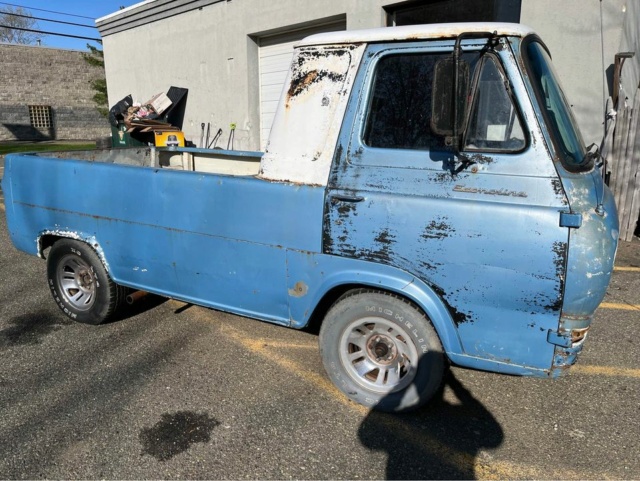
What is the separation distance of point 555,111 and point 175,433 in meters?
2.90

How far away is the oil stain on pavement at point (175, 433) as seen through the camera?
9.07 feet

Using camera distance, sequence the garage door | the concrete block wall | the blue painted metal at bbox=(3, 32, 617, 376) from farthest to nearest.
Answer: the concrete block wall → the garage door → the blue painted metal at bbox=(3, 32, 617, 376)

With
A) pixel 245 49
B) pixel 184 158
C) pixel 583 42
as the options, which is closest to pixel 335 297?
pixel 184 158

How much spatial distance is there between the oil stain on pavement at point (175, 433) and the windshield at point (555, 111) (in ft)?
8.32

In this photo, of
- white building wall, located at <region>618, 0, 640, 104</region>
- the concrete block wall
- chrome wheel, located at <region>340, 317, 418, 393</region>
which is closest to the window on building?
the concrete block wall

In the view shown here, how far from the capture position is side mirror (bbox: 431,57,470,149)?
2.41 m

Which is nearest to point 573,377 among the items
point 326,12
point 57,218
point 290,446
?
point 290,446

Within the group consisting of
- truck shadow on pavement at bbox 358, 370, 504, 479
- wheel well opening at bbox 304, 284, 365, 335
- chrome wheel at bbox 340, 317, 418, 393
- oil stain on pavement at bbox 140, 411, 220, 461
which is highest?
wheel well opening at bbox 304, 284, 365, 335

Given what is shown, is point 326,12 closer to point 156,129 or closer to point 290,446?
point 156,129

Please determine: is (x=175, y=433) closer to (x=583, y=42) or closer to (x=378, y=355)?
(x=378, y=355)

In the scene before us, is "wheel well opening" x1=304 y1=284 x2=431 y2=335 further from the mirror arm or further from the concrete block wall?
the concrete block wall

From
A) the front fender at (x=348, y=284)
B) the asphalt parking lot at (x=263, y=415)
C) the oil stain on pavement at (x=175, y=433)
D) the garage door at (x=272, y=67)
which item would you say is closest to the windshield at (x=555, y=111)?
the front fender at (x=348, y=284)

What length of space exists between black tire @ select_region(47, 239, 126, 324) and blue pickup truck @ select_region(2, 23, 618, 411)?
713mm

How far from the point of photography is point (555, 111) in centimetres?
277
